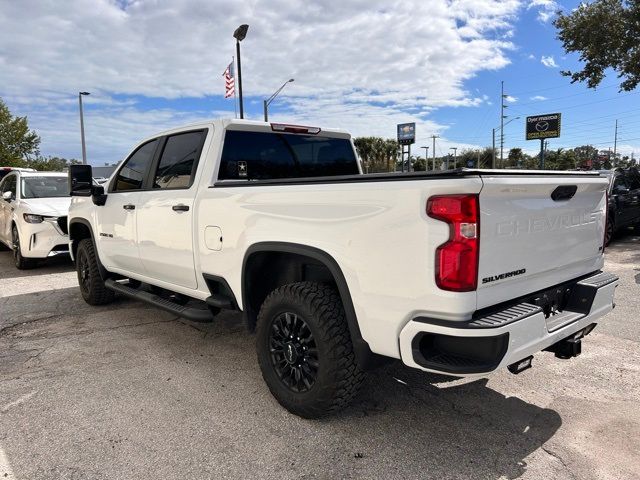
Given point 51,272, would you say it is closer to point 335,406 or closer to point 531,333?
point 335,406

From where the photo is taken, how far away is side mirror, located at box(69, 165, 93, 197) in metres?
5.07

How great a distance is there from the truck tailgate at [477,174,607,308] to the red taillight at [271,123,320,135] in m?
2.35

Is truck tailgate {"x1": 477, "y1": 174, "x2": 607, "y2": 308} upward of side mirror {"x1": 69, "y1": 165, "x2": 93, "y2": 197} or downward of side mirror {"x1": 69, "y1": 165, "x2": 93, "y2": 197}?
downward

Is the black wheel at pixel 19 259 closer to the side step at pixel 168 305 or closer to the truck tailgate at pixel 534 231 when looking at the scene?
the side step at pixel 168 305

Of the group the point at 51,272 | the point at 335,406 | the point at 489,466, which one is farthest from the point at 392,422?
the point at 51,272

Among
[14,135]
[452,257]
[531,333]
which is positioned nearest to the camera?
[452,257]

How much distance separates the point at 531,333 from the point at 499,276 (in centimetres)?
33

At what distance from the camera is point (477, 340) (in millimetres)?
2279

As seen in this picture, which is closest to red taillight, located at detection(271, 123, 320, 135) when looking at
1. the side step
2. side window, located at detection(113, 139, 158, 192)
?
side window, located at detection(113, 139, 158, 192)

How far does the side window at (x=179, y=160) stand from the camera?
404 centimetres

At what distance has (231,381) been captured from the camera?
375cm

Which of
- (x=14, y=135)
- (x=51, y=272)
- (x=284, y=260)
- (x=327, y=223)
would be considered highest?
(x=14, y=135)

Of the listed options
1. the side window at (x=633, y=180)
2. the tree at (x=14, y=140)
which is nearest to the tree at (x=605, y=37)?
the side window at (x=633, y=180)

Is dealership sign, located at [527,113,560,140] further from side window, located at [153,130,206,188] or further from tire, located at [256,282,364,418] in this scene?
tire, located at [256,282,364,418]
